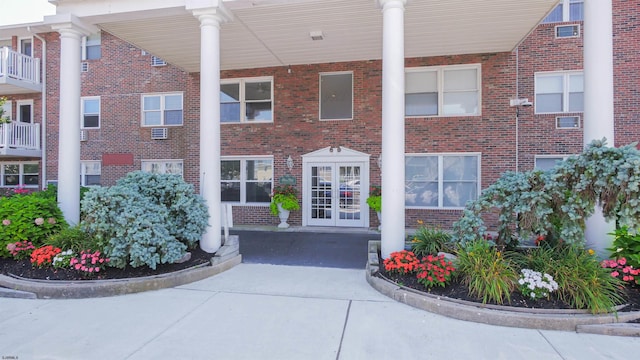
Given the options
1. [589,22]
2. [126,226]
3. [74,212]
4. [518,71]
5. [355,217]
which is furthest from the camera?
[355,217]

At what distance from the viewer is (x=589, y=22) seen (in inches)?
217

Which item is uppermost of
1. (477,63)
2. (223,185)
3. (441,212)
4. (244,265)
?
(477,63)

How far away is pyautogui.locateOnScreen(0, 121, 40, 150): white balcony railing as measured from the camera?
40.1 feet

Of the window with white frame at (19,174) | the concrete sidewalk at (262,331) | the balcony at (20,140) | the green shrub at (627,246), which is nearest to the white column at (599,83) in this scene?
the green shrub at (627,246)

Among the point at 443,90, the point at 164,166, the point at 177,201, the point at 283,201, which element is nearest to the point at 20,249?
the point at 177,201

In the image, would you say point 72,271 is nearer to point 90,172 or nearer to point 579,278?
point 579,278

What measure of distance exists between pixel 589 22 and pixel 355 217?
23.4ft

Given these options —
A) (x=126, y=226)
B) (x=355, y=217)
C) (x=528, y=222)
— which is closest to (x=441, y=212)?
(x=355, y=217)

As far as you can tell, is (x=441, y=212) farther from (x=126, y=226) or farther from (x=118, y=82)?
(x=118, y=82)

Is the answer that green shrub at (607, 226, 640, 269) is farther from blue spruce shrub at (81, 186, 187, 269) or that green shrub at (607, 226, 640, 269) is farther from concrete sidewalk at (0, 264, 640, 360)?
blue spruce shrub at (81, 186, 187, 269)

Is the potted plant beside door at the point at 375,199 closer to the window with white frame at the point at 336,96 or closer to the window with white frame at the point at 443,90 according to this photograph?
the window with white frame at the point at 336,96

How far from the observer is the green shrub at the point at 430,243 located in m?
5.61

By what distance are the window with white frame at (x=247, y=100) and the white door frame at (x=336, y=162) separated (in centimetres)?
201

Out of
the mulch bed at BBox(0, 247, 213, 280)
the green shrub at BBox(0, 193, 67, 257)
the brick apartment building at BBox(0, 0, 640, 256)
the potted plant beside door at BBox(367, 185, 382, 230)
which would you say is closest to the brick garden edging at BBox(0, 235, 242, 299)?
the mulch bed at BBox(0, 247, 213, 280)
